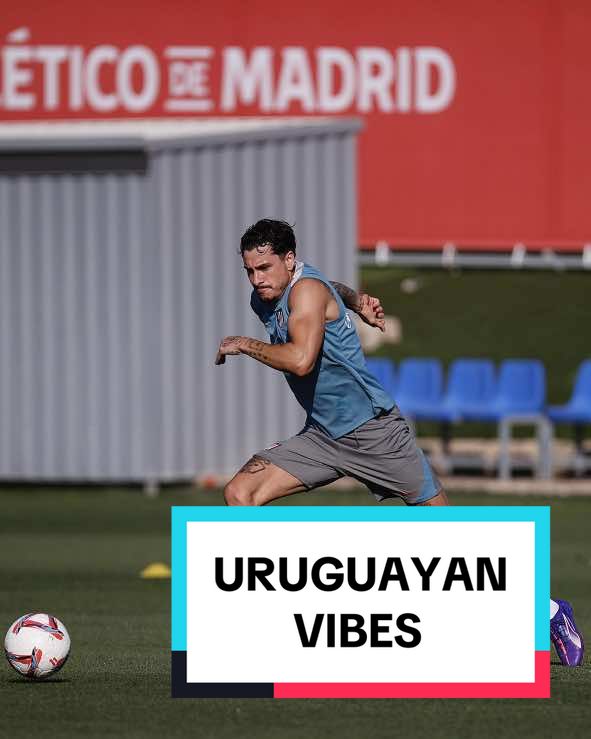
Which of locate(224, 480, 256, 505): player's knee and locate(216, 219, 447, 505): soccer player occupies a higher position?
locate(216, 219, 447, 505): soccer player

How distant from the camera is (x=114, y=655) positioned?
8.81 metres

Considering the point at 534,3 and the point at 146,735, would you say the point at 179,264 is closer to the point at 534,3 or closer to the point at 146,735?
the point at 534,3

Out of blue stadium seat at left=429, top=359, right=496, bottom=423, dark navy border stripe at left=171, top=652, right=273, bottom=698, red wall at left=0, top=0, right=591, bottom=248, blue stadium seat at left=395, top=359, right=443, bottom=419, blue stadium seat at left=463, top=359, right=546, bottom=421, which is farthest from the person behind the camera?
red wall at left=0, top=0, right=591, bottom=248

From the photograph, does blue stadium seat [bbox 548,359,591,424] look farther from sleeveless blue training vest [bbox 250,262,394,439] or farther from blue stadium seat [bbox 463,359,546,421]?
sleeveless blue training vest [bbox 250,262,394,439]

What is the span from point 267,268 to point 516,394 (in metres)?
13.9

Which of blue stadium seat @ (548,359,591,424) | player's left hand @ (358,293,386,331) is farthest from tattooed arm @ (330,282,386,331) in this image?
blue stadium seat @ (548,359,591,424)

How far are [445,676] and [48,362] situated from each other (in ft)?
43.4

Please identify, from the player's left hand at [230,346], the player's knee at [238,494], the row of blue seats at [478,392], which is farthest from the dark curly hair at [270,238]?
the row of blue seats at [478,392]

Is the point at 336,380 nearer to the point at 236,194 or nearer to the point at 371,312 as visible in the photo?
the point at 371,312

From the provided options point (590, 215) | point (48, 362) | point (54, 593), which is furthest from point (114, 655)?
point (590, 215)

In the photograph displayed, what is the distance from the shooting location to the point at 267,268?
8.14 metres

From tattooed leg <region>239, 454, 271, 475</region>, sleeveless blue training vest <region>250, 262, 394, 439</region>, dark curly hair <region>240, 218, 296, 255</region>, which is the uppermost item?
dark curly hair <region>240, 218, 296, 255</region>

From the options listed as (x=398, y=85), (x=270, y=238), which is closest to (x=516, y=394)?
(x=398, y=85)

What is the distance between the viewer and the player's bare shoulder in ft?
26.4
